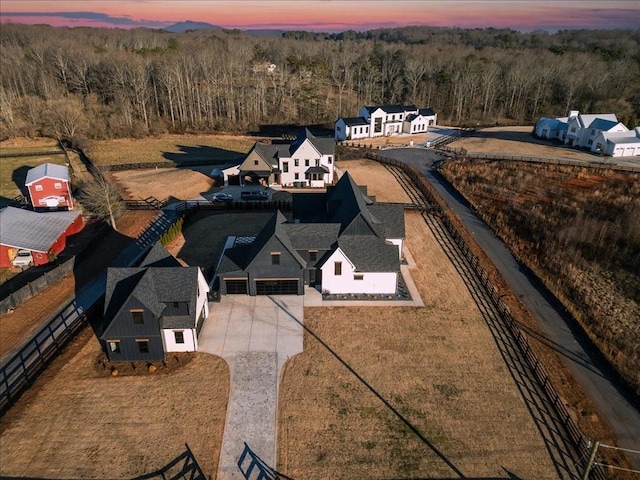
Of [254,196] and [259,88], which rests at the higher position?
[259,88]

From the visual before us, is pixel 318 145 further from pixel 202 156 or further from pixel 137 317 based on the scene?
pixel 137 317

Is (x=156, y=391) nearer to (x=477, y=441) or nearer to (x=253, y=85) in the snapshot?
(x=477, y=441)

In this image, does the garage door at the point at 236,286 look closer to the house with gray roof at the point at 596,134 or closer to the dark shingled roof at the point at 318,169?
the dark shingled roof at the point at 318,169

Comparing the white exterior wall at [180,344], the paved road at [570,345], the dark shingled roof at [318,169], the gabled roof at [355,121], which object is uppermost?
the gabled roof at [355,121]

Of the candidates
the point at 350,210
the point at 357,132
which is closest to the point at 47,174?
the point at 350,210

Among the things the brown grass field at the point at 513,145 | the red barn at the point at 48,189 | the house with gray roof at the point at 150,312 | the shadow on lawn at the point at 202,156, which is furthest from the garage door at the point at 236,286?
the brown grass field at the point at 513,145
